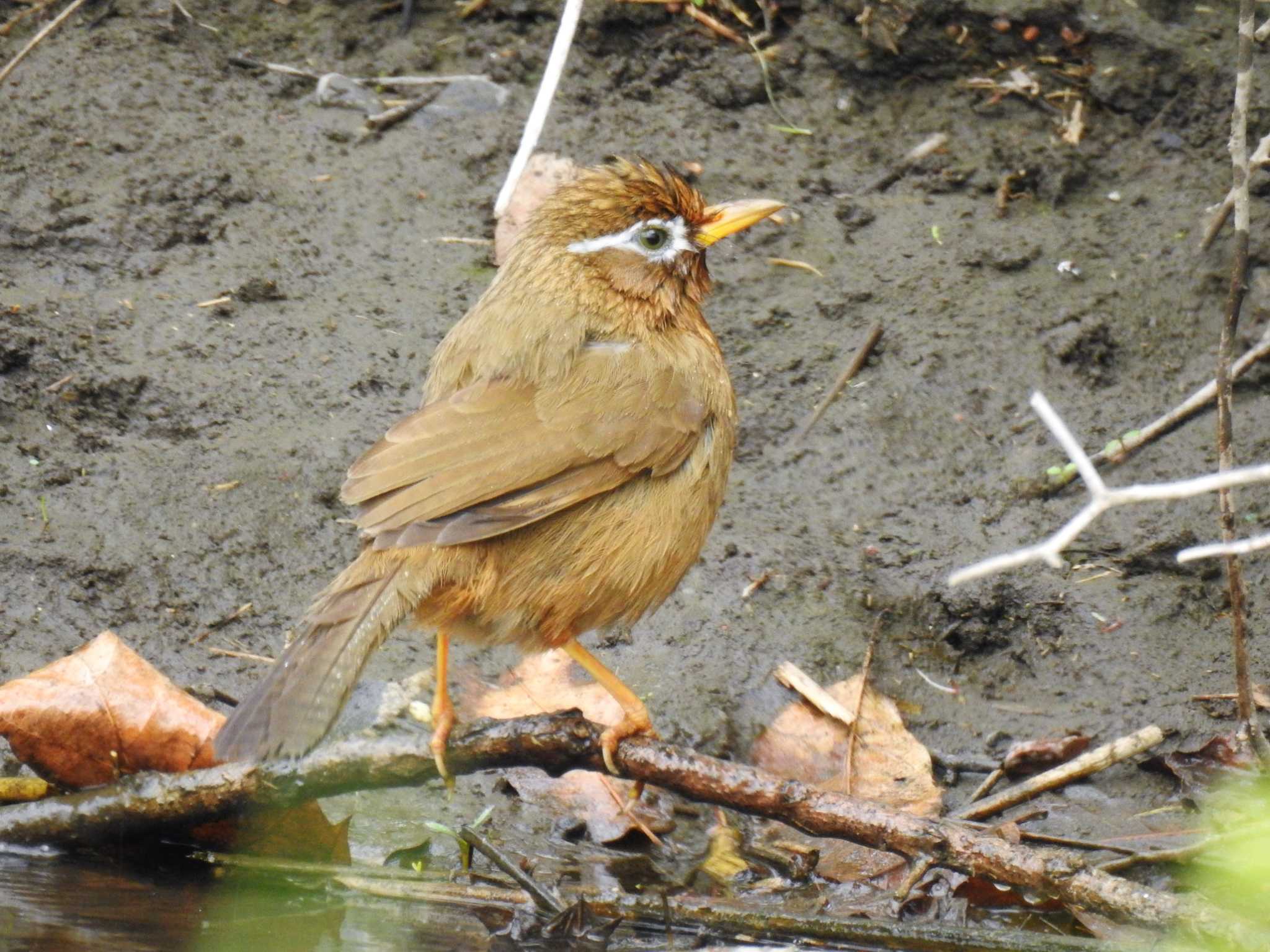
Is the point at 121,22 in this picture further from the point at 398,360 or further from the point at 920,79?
the point at 920,79

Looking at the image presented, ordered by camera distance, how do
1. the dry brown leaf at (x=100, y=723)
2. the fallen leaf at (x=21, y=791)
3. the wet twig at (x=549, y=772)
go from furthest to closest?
the fallen leaf at (x=21, y=791) → the dry brown leaf at (x=100, y=723) → the wet twig at (x=549, y=772)

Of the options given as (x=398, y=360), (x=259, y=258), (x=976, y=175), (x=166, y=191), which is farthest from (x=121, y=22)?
(x=976, y=175)

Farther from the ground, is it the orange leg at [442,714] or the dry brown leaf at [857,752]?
the orange leg at [442,714]

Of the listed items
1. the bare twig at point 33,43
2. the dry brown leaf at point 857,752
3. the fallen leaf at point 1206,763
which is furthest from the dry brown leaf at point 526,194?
the fallen leaf at point 1206,763

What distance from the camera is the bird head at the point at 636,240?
5301 mm

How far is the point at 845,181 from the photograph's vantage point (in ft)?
24.3

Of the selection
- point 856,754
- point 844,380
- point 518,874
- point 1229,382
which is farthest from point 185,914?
point 844,380

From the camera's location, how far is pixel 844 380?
665 cm

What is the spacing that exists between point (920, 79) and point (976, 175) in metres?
0.60

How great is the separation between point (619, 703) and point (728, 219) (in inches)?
66.8

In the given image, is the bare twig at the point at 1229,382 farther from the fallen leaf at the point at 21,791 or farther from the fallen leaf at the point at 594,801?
the fallen leaf at the point at 21,791

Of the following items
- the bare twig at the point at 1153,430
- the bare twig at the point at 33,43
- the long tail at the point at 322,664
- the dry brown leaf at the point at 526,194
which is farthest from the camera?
the dry brown leaf at the point at 526,194

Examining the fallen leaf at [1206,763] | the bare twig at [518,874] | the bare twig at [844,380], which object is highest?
the bare twig at [844,380]

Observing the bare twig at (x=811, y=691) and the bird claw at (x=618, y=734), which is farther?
the bare twig at (x=811, y=691)
